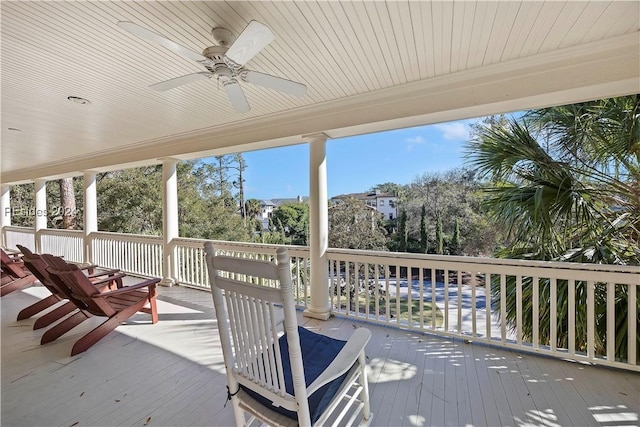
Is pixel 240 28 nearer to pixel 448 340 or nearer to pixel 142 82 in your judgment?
pixel 142 82

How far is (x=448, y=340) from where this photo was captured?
2811 millimetres

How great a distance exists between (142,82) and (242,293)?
2.48 meters

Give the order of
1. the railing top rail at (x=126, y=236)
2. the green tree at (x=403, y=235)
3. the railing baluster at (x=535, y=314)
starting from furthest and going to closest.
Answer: the green tree at (x=403, y=235) < the railing top rail at (x=126, y=236) < the railing baluster at (x=535, y=314)

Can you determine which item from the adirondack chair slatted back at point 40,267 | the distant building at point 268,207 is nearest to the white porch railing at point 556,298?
the adirondack chair slatted back at point 40,267

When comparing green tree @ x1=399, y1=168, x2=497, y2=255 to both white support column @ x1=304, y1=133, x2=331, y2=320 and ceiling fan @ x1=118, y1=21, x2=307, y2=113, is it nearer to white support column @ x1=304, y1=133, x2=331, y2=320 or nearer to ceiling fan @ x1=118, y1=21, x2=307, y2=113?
white support column @ x1=304, y1=133, x2=331, y2=320

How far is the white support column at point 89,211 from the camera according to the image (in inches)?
241

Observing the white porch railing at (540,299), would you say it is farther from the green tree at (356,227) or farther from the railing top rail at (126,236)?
the green tree at (356,227)

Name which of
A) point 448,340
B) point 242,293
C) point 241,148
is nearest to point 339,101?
point 241,148

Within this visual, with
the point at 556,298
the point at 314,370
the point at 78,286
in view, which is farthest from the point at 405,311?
the point at 78,286

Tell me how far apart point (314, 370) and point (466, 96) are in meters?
2.55

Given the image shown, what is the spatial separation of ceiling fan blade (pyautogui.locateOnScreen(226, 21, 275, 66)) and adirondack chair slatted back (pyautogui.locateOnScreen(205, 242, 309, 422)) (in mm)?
1146

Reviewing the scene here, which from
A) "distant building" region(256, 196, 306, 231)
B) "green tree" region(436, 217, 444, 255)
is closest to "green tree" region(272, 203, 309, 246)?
"distant building" region(256, 196, 306, 231)

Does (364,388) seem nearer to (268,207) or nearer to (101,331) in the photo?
(101,331)

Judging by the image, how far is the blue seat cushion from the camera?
1.30 metres
